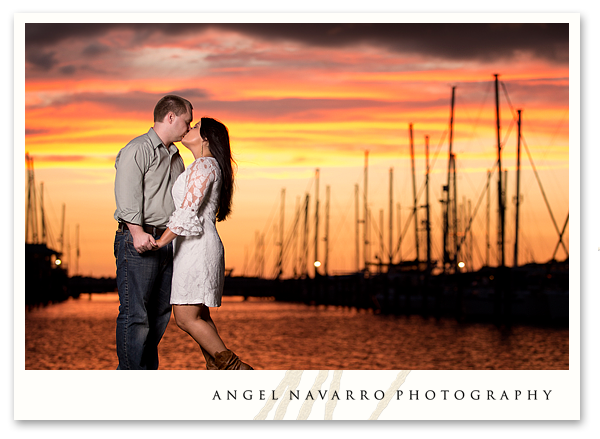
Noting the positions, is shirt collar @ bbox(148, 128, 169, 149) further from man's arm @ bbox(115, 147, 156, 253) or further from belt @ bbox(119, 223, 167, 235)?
belt @ bbox(119, 223, 167, 235)

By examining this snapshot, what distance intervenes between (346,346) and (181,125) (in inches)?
1248

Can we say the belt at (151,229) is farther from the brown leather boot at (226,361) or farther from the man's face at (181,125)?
the brown leather boot at (226,361)

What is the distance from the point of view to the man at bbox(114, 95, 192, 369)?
14.4ft

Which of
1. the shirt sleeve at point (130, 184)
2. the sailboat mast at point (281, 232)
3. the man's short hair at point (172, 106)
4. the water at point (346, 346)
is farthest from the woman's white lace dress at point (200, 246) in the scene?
the sailboat mast at point (281, 232)

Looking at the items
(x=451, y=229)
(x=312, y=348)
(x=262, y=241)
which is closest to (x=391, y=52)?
(x=312, y=348)

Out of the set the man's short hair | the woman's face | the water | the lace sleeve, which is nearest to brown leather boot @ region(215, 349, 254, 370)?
the lace sleeve

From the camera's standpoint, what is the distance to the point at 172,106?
4590mm

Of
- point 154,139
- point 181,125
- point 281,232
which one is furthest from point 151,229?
point 281,232

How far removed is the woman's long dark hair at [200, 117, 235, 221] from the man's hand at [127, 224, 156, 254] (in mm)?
510
